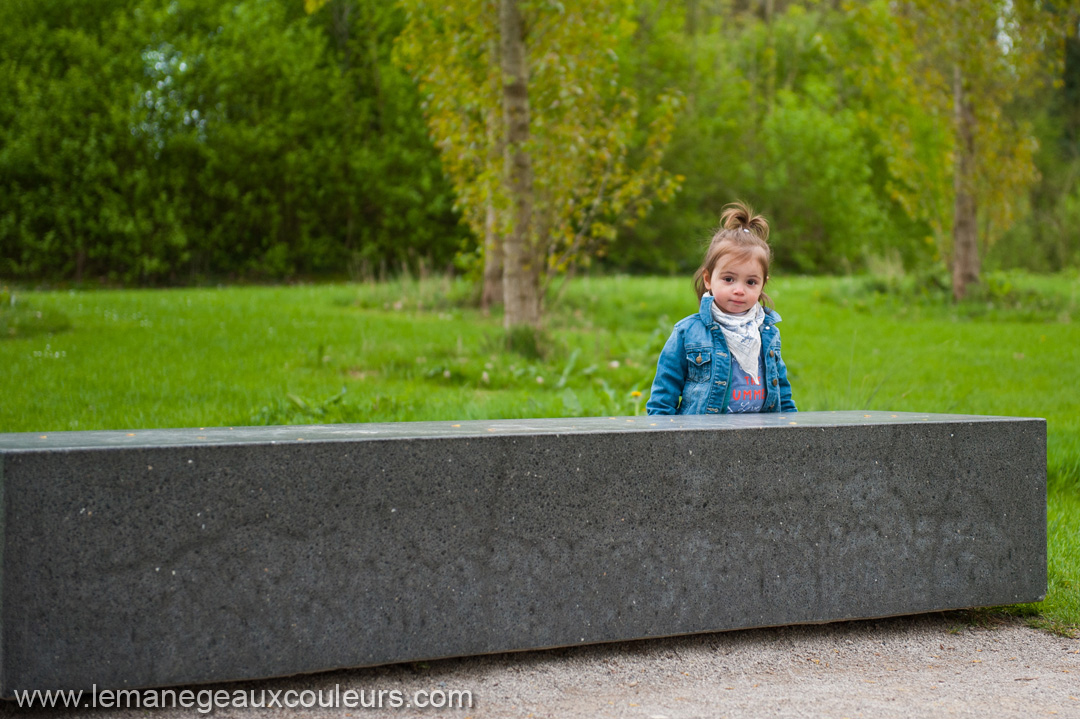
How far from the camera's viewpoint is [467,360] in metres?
7.81

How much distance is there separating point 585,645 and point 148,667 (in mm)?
1164

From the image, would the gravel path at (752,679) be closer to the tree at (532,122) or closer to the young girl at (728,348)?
the young girl at (728,348)

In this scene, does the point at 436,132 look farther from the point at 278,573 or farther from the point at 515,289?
the point at 278,573

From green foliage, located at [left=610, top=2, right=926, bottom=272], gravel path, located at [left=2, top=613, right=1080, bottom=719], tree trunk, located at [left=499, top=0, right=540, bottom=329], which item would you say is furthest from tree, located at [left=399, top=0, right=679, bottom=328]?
green foliage, located at [left=610, top=2, right=926, bottom=272]

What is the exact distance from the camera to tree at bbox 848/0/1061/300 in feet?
39.8

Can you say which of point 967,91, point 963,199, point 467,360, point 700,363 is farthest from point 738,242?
point 963,199

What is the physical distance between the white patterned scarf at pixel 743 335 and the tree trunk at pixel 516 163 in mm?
4713

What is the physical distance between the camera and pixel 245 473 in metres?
2.36

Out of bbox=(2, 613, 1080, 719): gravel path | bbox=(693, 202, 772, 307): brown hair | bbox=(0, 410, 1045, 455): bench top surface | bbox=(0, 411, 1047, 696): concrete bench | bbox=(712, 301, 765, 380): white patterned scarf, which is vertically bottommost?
bbox=(2, 613, 1080, 719): gravel path

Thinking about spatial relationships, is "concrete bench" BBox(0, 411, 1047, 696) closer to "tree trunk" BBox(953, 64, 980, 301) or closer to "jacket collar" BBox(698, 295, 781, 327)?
"jacket collar" BBox(698, 295, 781, 327)

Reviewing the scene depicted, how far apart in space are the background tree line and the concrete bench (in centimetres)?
347

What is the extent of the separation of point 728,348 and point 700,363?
0.12 metres

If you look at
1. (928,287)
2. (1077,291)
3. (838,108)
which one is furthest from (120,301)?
(838,108)

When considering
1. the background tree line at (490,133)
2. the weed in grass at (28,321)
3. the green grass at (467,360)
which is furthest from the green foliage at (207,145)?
the weed in grass at (28,321)
